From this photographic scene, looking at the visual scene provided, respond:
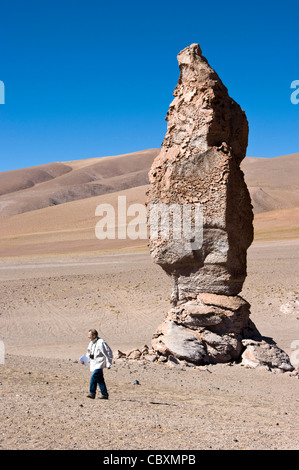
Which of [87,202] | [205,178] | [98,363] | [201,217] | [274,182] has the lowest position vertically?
[98,363]

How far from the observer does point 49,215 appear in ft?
245

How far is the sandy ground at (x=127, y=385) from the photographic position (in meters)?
6.04

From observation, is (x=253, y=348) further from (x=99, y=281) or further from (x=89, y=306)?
(x=99, y=281)

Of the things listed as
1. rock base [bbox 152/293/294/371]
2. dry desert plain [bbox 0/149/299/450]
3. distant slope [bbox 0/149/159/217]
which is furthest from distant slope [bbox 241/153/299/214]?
rock base [bbox 152/293/294/371]

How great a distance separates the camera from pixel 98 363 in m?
7.70

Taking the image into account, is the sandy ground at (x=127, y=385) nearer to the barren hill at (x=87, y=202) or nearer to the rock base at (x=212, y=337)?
the rock base at (x=212, y=337)

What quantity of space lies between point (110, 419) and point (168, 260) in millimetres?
4941

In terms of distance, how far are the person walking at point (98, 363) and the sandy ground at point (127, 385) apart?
0.25 m

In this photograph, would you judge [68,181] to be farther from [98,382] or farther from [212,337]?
[98,382]

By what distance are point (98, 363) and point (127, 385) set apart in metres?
1.19

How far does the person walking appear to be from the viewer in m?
7.55

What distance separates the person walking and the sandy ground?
250 millimetres

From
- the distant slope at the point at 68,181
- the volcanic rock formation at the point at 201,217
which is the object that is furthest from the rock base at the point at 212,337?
the distant slope at the point at 68,181

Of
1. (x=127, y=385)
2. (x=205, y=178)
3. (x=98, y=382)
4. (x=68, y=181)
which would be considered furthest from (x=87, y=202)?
(x=98, y=382)
